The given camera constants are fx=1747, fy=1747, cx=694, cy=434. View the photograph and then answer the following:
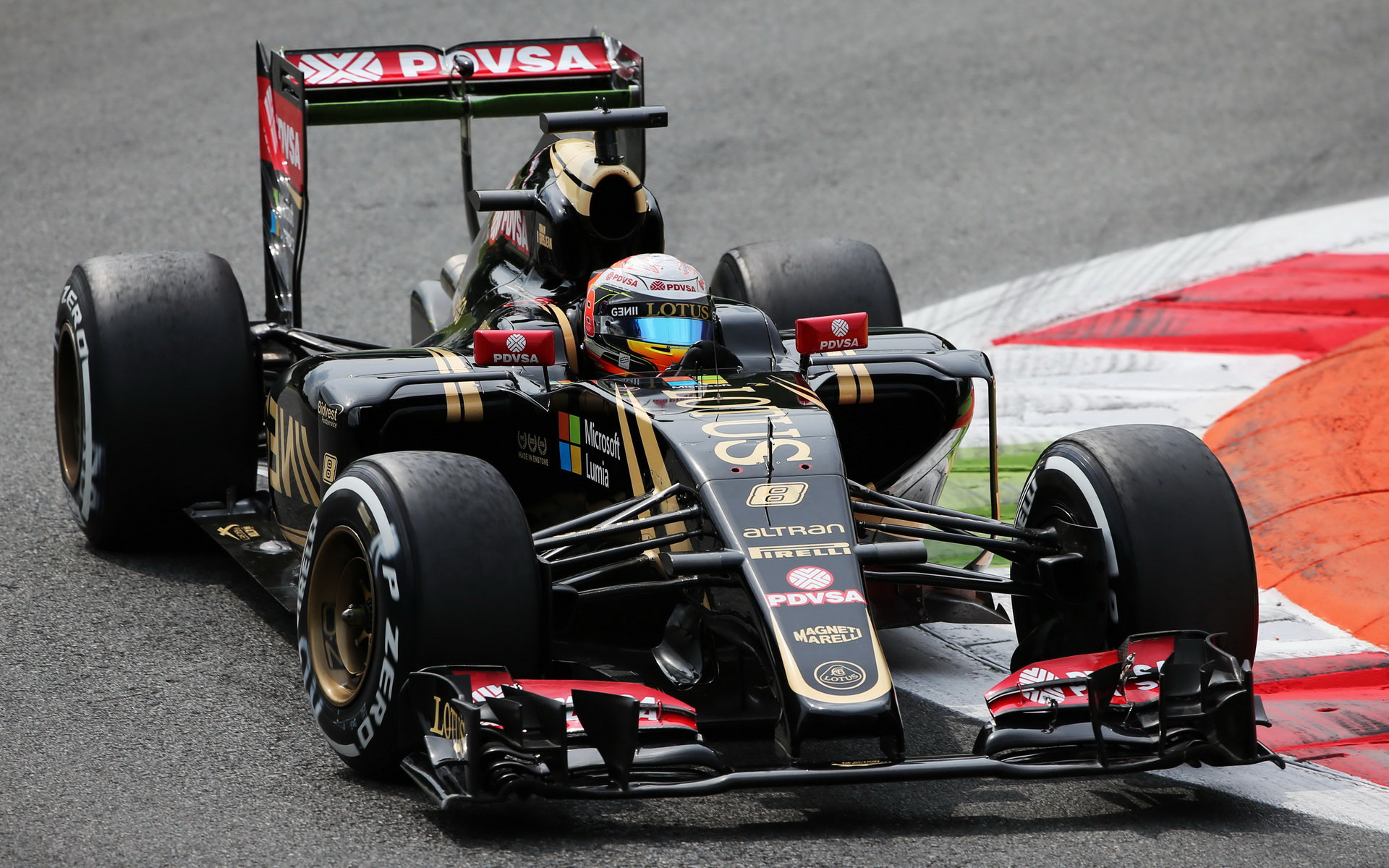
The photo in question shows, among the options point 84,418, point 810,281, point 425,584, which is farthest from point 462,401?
point 810,281

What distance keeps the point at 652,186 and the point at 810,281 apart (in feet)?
19.4

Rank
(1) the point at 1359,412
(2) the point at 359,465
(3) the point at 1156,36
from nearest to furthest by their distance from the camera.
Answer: (2) the point at 359,465 < (1) the point at 1359,412 < (3) the point at 1156,36

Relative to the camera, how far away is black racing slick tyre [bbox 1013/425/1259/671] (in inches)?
205

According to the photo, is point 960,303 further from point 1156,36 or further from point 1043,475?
point 1156,36

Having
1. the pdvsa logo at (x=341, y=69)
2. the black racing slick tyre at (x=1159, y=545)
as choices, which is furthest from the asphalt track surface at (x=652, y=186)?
the pdvsa logo at (x=341, y=69)

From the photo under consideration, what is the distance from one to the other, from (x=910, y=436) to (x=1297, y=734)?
1.67 m

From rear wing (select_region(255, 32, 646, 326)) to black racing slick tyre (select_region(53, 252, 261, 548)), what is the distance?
68 centimetres

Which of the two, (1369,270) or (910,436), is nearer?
(910,436)

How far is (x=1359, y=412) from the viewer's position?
7945 millimetres

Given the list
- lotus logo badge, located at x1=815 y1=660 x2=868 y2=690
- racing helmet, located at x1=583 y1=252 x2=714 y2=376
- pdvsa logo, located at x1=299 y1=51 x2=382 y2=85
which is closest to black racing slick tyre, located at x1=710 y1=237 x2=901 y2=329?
racing helmet, located at x1=583 y1=252 x2=714 y2=376

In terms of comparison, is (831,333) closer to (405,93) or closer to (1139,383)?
(405,93)

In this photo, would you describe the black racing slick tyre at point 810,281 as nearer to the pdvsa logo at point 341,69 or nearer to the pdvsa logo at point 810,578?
the pdvsa logo at point 341,69

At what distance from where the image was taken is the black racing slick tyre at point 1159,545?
5.21m

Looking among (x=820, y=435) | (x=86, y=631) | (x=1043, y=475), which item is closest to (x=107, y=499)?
(x=86, y=631)
